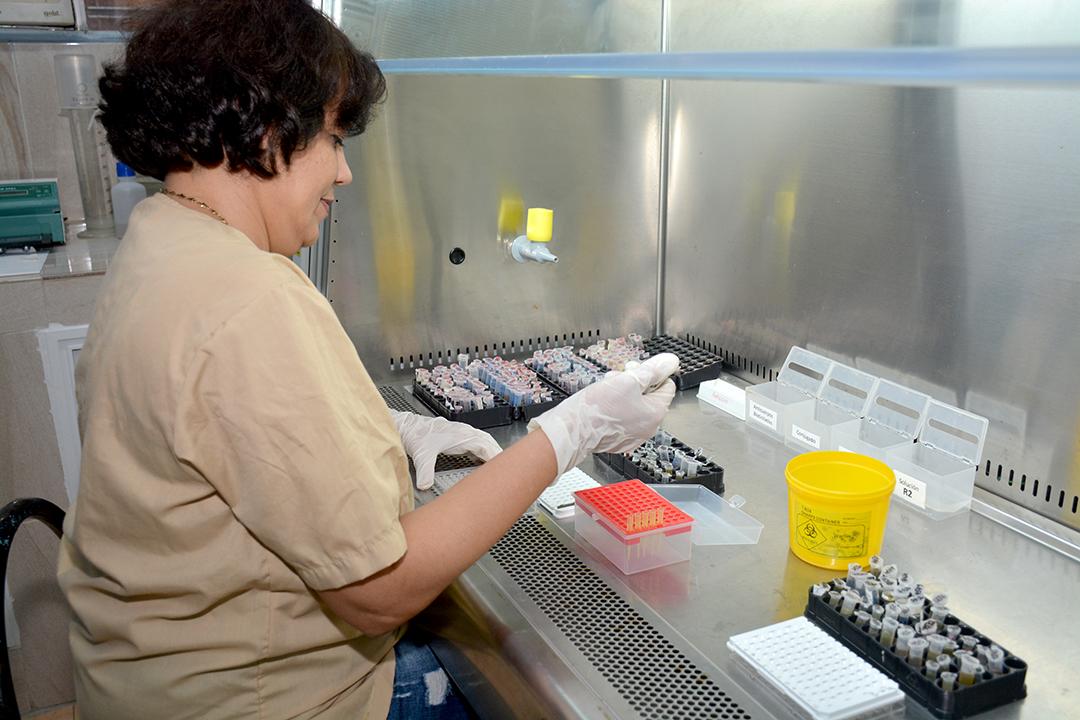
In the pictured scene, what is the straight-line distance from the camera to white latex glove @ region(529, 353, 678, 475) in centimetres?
111

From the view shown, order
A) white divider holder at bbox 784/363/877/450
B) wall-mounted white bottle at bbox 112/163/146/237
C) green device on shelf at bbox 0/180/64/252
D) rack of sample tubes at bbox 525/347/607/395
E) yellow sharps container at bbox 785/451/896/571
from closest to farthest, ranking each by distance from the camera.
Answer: yellow sharps container at bbox 785/451/896/571 → white divider holder at bbox 784/363/877/450 → rack of sample tubes at bbox 525/347/607/395 → green device on shelf at bbox 0/180/64/252 → wall-mounted white bottle at bbox 112/163/146/237

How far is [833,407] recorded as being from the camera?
1.49 meters

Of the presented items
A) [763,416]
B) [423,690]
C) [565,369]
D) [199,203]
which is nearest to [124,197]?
[565,369]

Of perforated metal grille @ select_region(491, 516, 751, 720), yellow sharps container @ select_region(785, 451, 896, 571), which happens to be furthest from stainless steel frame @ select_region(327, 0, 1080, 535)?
perforated metal grille @ select_region(491, 516, 751, 720)

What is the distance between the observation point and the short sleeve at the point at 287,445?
0.82 m

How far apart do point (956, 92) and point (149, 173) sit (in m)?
1.11

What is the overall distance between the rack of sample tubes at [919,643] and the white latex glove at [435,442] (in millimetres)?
608

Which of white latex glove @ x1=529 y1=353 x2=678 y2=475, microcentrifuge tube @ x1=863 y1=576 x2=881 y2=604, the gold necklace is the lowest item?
microcentrifuge tube @ x1=863 y1=576 x2=881 y2=604

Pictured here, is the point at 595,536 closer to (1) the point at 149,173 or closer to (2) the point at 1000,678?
(2) the point at 1000,678

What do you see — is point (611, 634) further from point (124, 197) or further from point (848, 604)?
point (124, 197)

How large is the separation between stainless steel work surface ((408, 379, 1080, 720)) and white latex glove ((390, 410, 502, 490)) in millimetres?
205

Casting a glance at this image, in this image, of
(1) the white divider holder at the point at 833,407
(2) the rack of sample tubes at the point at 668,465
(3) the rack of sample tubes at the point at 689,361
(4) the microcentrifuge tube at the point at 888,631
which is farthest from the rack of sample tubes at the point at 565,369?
(4) the microcentrifuge tube at the point at 888,631

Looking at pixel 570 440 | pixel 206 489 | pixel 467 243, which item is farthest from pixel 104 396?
pixel 467 243

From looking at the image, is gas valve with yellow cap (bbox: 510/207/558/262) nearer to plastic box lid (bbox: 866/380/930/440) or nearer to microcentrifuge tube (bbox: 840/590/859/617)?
plastic box lid (bbox: 866/380/930/440)
